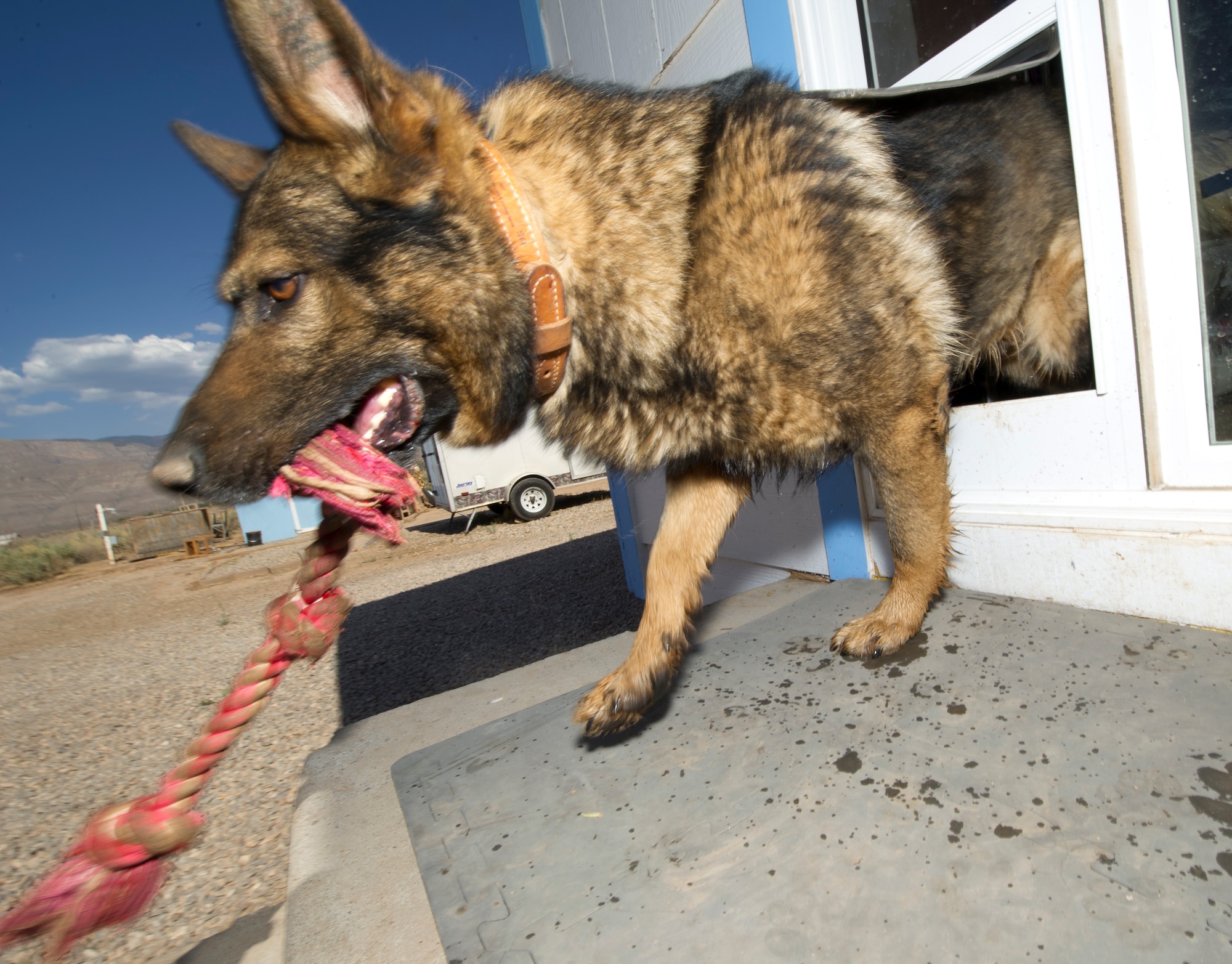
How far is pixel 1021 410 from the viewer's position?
81.7 inches

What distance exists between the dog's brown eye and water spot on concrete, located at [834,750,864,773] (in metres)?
1.62

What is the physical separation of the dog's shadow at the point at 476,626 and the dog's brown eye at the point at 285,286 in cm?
313

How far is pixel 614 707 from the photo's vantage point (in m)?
1.71

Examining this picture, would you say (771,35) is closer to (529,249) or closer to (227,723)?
(529,249)

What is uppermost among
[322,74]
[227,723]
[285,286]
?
[322,74]

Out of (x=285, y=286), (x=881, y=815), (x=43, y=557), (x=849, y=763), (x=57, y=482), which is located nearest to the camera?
(x=881, y=815)

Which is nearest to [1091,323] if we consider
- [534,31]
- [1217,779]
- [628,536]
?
[1217,779]

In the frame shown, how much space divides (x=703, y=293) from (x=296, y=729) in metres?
4.19

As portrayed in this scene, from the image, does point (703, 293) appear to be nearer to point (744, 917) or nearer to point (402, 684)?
point (744, 917)

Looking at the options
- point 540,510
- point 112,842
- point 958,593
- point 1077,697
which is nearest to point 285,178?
point 112,842

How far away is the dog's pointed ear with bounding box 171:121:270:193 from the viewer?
1.86 metres

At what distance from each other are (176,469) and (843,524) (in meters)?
2.31

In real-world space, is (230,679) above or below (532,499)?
below

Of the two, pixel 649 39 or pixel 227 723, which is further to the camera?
pixel 649 39
